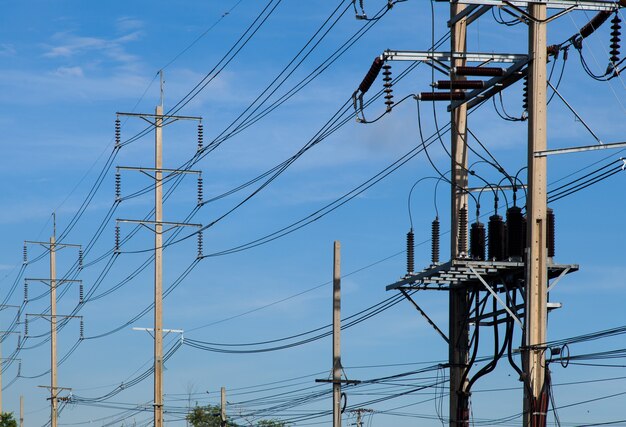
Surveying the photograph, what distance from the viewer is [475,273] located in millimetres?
24469

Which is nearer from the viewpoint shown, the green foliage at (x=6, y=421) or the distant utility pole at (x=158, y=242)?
the distant utility pole at (x=158, y=242)

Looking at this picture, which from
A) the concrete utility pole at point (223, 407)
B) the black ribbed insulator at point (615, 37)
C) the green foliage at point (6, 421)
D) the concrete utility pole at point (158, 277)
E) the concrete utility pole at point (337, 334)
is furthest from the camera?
the green foliage at point (6, 421)

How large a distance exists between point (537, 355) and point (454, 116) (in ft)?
21.9

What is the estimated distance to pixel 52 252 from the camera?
7362 centimetres

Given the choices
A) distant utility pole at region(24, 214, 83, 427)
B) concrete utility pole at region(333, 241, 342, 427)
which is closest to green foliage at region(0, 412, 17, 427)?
distant utility pole at region(24, 214, 83, 427)

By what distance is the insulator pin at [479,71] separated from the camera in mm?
24438

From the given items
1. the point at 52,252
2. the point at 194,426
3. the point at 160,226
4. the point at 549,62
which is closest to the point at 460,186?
the point at 549,62

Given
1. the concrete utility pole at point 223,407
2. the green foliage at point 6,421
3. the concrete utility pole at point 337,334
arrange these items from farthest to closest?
the green foliage at point 6,421, the concrete utility pole at point 223,407, the concrete utility pole at point 337,334

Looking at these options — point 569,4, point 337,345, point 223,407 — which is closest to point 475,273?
point 569,4

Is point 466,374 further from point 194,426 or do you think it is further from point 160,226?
point 194,426

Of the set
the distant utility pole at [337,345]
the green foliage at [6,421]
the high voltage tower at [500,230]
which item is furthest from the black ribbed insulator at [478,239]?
the green foliage at [6,421]

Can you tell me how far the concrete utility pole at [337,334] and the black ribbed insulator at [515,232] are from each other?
1160 centimetres

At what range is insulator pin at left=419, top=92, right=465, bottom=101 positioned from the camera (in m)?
25.1

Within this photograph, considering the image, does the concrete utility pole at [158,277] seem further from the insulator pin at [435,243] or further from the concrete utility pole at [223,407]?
the insulator pin at [435,243]
